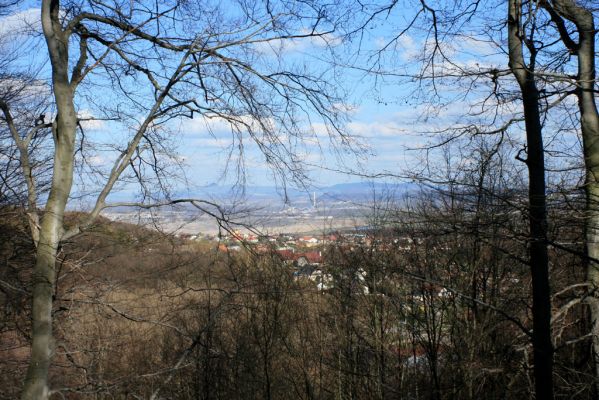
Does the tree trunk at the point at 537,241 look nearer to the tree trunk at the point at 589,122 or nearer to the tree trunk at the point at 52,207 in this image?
the tree trunk at the point at 589,122

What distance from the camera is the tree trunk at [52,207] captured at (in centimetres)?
484

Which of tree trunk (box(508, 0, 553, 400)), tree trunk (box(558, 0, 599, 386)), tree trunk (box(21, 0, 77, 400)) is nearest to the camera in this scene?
tree trunk (box(508, 0, 553, 400))

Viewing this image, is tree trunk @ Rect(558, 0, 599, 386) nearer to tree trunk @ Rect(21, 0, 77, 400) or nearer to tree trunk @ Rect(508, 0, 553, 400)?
tree trunk @ Rect(508, 0, 553, 400)

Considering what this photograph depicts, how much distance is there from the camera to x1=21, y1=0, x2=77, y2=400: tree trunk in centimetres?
484

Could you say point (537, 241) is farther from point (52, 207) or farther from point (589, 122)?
point (52, 207)

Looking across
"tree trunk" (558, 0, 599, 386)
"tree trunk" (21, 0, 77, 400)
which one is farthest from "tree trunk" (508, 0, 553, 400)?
"tree trunk" (21, 0, 77, 400)

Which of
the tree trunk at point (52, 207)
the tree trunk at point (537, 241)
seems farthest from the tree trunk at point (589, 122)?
the tree trunk at point (52, 207)

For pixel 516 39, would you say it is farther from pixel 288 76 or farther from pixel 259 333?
pixel 259 333

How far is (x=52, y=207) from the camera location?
5102 mm

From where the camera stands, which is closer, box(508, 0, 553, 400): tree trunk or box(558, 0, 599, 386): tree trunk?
box(508, 0, 553, 400): tree trunk

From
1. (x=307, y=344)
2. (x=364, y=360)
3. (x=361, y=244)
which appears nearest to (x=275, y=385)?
(x=307, y=344)

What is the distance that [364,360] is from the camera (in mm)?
11898

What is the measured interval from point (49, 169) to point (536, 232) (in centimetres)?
→ 989

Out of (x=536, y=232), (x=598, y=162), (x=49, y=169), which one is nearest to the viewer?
(x=536, y=232)
